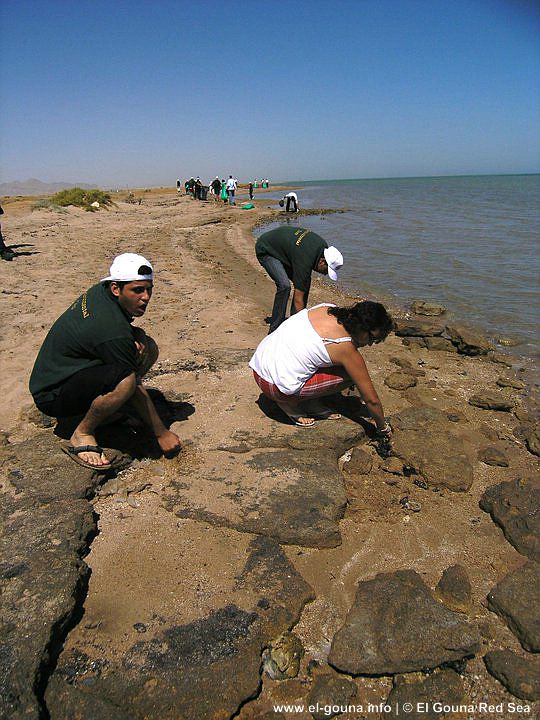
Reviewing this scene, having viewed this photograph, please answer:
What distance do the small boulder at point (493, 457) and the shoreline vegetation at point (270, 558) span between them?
0.03 metres

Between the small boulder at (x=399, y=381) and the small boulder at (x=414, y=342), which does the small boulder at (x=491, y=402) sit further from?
the small boulder at (x=414, y=342)

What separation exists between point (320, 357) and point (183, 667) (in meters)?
1.92

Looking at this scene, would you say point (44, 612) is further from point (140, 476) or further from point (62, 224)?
point (62, 224)

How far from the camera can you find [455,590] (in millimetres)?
2238

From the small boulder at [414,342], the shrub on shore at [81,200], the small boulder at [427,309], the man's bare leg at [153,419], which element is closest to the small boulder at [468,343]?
the small boulder at [414,342]

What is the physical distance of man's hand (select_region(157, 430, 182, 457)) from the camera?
305 centimetres

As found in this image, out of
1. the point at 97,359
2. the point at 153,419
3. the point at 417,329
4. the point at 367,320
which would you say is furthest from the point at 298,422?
the point at 417,329

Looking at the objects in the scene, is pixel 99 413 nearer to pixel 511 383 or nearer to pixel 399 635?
pixel 399 635

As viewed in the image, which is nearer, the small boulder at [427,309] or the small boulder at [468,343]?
the small boulder at [468,343]

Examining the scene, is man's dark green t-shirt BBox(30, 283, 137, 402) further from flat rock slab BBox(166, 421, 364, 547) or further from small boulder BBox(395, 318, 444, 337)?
small boulder BBox(395, 318, 444, 337)

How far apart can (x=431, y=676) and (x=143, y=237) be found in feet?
41.6

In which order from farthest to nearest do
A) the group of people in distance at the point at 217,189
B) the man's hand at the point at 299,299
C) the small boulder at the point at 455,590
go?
the group of people in distance at the point at 217,189
the man's hand at the point at 299,299
the small boulder at the point at 455,590

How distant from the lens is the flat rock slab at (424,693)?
173 cm

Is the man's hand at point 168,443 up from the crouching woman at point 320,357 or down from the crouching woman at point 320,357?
down
